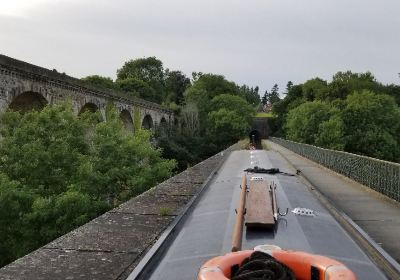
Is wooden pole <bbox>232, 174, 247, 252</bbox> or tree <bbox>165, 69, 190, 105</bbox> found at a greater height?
tree <bbox>165, 69, 190, 105</bbox>

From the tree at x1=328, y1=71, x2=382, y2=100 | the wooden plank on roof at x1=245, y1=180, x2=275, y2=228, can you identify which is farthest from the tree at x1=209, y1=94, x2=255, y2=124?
the wooden plank on roof at x1=245, y1=180, x2=275, y2=228

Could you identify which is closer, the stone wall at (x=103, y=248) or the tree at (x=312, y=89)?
the stone wall at (x=103, y=248)

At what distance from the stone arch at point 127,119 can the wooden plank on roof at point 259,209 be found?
30339 mm

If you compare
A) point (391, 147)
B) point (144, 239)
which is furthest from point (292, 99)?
point (144, 239)

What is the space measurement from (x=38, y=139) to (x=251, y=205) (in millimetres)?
13292

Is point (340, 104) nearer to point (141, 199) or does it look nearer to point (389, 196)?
point (389, 196)

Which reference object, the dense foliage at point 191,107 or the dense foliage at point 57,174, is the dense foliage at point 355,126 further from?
the dense foliage at point 57,174

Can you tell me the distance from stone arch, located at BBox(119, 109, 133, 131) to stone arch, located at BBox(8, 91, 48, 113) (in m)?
12.5

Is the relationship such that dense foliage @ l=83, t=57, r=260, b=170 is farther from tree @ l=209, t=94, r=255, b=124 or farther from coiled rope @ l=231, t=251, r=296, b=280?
coiled rope @ l=231, t=251, r=296, b=280

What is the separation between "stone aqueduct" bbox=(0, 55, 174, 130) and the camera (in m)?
17.5

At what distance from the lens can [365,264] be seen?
8.89 feet

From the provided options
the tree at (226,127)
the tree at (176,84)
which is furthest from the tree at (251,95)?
the tree at (226,127)

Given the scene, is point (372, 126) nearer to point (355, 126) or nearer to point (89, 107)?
point (355, 126)

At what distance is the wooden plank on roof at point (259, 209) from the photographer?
10.0ft
